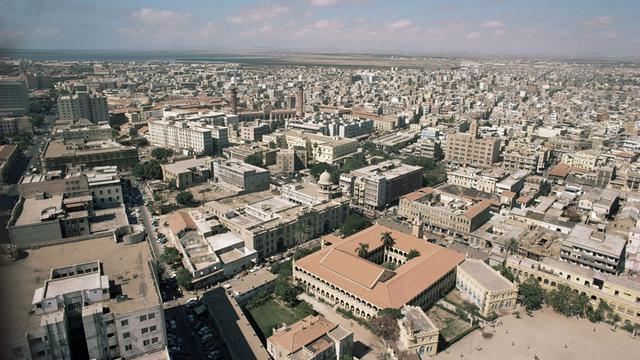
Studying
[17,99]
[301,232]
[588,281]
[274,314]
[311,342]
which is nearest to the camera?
[311,342]

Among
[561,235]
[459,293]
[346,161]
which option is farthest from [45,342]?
[346,161]

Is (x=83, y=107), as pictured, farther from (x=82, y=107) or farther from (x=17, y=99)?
(x=17, y=99)

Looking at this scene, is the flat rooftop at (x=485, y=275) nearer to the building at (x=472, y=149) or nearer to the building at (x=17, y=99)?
the building at (x=472, y=149)

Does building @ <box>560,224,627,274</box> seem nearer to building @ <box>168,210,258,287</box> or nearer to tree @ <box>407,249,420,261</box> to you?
tree @ <box>407,249,420,261</box>

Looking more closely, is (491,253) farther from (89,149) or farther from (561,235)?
(89,149)

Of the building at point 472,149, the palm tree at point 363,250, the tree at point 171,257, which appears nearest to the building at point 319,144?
the building at point 472,149

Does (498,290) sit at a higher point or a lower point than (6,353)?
lower

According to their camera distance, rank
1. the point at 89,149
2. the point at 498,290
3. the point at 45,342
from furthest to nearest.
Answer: the point at 89,149
the point at 498,290
the point at 45,342

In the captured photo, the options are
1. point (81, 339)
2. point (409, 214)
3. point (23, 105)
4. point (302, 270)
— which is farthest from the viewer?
point (23, 105)

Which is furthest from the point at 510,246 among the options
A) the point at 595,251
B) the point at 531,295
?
the point at 531,295
